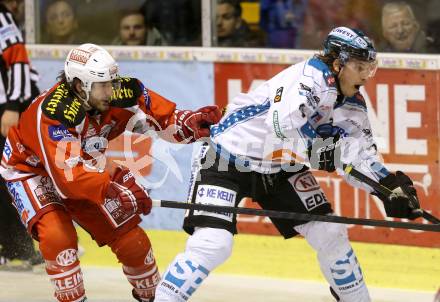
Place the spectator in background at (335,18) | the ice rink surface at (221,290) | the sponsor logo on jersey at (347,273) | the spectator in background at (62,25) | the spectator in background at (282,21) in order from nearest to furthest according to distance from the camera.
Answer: the sponsor logo on jersey at (347,273) → the ice rink surface at (221,290) → the spectator in background at (335,18) → the spectator in background at (282,21) → the spectator in background at (62,25)

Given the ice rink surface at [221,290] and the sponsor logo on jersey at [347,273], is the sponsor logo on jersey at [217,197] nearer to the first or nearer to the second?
the sponsor logo on jersey at [347,273]

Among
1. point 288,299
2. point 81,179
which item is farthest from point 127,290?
point 81,179

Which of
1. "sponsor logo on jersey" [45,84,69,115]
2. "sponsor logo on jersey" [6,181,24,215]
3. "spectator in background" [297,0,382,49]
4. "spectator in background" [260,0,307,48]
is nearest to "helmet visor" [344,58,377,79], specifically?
"sponsor logo on jersey" [45,84,69,115]

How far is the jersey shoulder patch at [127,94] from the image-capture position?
20.3 feet

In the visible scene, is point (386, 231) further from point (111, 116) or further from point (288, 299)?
point (111, 116)

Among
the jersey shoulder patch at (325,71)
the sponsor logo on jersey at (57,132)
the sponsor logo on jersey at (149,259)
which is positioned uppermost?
the jersey shoulder patch at (325,71)

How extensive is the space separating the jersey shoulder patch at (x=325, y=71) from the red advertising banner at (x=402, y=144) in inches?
63.6

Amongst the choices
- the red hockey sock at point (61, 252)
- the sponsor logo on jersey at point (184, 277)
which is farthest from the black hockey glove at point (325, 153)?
the red hockey sock at point (61, 252)

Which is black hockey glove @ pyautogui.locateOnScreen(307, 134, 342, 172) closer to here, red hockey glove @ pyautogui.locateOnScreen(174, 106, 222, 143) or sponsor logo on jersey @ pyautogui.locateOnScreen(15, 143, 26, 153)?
red hockey glove @ pyautogui.locateOnScreen(174, 106, 222, 143)

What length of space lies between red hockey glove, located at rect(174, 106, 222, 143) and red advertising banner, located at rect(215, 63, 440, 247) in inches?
51.1

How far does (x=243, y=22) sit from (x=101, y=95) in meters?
2.11

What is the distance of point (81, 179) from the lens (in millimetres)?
5922

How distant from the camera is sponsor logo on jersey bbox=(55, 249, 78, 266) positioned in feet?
19.9

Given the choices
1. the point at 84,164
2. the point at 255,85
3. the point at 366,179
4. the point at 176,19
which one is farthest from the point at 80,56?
the point at 176,19
